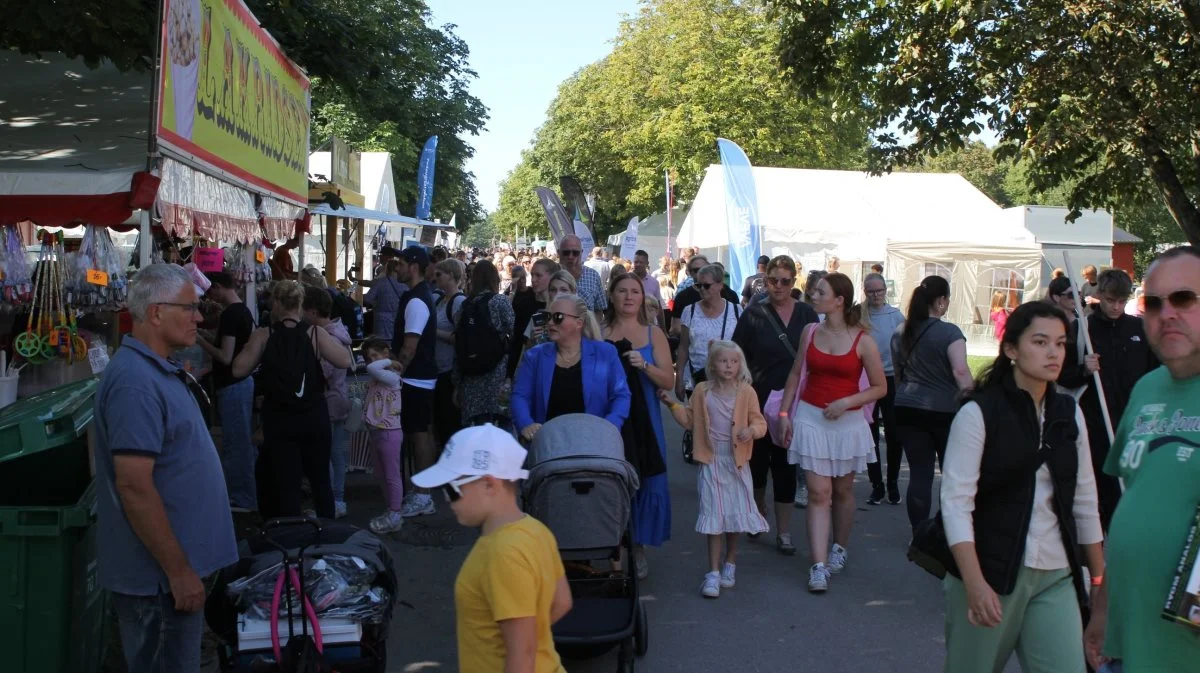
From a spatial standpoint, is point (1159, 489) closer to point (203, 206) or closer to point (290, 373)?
Result: point (290, 373)

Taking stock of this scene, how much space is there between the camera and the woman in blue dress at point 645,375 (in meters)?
6.76

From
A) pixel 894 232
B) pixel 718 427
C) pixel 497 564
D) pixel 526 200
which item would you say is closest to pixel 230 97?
pixel 718 427

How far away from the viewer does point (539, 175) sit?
230ft

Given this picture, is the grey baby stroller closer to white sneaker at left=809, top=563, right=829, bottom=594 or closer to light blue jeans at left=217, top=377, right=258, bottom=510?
white sneaker at left=809, top=563, right=829, bottom=594

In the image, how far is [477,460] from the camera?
2934 millimetres

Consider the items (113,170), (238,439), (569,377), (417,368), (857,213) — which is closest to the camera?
(569,377)

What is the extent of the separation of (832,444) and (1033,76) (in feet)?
23.8

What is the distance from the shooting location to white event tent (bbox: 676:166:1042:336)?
2586 centimetres

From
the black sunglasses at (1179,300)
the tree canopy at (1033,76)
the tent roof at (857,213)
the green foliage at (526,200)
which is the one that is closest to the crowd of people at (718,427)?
the black sunglasses at (1179,300)

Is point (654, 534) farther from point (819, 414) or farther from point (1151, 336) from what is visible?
point (1151, 336)

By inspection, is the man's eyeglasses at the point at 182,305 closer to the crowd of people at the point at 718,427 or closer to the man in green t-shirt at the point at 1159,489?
the crowd of people at the point at 718,427

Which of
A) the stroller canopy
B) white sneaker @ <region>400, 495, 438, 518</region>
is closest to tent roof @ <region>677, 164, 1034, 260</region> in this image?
white sneaker @ <region>400, 495, 438, 518</region>

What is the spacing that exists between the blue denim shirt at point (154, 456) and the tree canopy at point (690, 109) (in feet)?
127

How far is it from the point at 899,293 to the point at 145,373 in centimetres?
2416
